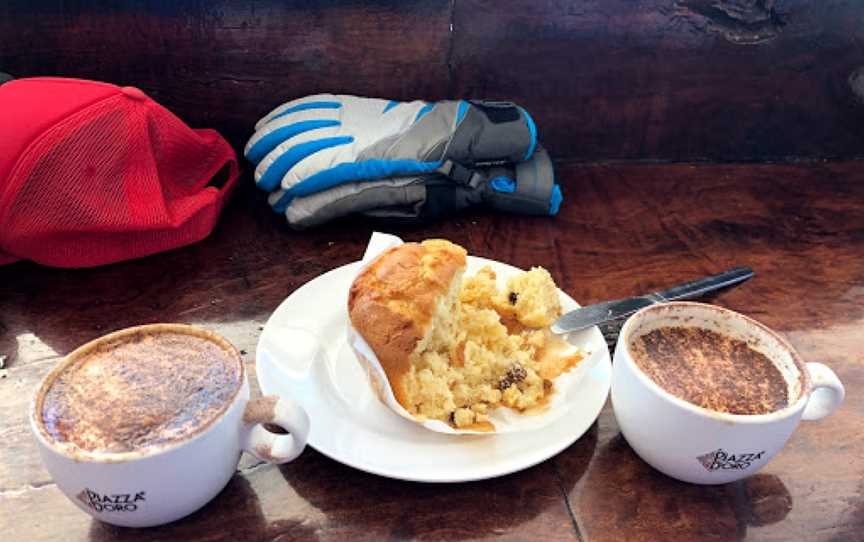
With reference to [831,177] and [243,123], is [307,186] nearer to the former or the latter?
[243,123]

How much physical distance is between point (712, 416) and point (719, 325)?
0.16 meters

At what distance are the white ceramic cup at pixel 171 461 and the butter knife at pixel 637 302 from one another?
0.39 m

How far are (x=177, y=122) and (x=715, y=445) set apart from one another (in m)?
0.90

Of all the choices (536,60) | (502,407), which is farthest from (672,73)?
(502,407)

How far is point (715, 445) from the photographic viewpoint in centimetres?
69

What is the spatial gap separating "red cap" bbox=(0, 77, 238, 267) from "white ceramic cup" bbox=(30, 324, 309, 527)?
1.28ft

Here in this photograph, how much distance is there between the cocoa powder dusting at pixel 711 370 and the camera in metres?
0.71

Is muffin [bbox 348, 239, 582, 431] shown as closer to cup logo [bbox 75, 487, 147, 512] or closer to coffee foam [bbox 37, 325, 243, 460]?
coffee foam [bbox 37, 325, 243, 460]

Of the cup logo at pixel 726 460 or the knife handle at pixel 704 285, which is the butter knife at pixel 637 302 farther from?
the cup logo at pixel 726 460

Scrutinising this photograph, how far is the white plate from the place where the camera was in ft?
2.38

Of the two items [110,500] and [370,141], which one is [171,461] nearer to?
[110,500]

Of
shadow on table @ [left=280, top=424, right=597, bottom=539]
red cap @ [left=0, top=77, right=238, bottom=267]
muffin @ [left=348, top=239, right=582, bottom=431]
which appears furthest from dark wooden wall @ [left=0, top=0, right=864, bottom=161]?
shadow on table @ [left=280, top=424, right=597, bottom=539]

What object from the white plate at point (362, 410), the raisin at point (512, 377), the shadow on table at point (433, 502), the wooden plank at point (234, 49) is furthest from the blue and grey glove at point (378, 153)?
the shadow on table at point (433, 502)

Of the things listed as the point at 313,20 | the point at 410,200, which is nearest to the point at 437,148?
the point at 410,200
